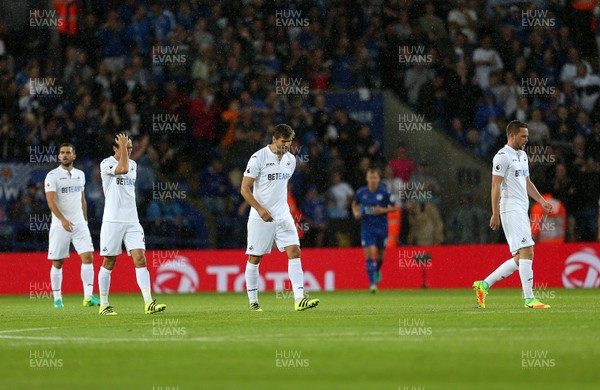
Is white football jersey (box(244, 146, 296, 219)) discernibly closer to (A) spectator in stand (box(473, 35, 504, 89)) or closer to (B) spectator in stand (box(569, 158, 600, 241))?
(B) spectator in stand (box(569, 158, 600, 241))

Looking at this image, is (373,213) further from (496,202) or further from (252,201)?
(496,202)

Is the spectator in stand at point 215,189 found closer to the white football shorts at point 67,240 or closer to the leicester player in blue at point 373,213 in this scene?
the leicester player in blue at point 373,213

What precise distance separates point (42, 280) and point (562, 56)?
13.6m

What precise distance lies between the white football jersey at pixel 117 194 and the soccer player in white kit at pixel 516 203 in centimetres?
503

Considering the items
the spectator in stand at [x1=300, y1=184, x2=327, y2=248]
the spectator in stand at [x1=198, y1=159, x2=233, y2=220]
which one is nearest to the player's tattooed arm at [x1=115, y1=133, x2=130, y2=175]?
the spectator in stand at [x1=198, y1=159, x2=233, y2=220]

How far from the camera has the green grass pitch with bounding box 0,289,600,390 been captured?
328 inches

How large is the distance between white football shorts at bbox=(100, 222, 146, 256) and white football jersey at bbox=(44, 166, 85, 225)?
11.0 ft

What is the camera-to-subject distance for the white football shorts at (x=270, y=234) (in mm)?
16219

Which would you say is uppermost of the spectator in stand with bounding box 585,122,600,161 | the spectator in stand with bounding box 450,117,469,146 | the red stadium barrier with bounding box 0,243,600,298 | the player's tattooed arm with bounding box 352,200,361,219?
the spectator in stand with bounding box 450,117,469,146

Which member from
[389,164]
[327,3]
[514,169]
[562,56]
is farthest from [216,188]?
[514,169]

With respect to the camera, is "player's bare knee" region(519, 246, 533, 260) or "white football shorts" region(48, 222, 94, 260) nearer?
"player's bare knee" region(519, 246, 533, 260)

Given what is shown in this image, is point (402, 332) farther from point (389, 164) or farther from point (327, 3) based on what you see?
point (327, 3)

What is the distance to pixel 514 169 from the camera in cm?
1571

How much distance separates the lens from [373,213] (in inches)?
942
